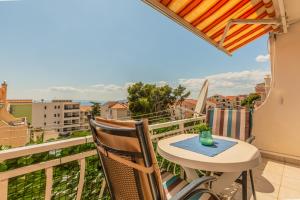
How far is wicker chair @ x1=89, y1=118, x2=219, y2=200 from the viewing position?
792 mm

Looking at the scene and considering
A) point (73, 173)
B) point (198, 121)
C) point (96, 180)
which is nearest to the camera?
point (73, 173)

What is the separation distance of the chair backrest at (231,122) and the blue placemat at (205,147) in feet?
2.16

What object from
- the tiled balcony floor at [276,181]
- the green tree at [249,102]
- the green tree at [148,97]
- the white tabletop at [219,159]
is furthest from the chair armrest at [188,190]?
the green tree at [148,97]

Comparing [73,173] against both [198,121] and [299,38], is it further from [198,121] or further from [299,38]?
[299,38]

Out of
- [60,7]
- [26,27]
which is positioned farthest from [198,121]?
[26,27]

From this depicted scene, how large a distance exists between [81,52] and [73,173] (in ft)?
154

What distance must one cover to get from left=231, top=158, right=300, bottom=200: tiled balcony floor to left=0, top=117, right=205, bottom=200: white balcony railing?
6.49ft

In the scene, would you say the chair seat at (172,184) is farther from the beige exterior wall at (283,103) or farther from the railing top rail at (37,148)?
the beige exterior wall at (283,103)

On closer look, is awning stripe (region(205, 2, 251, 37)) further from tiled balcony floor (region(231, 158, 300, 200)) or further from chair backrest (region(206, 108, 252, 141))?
tiled balcony floor (region(231, 158, 300, 200))

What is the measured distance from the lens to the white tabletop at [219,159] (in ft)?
4.59

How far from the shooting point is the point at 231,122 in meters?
2.71

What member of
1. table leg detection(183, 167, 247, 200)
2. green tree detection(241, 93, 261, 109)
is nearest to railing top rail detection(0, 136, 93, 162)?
table leg detection(183, 167, 247, 200)

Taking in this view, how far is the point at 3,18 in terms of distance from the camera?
92.2ft

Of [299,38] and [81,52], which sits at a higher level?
[81,52]
